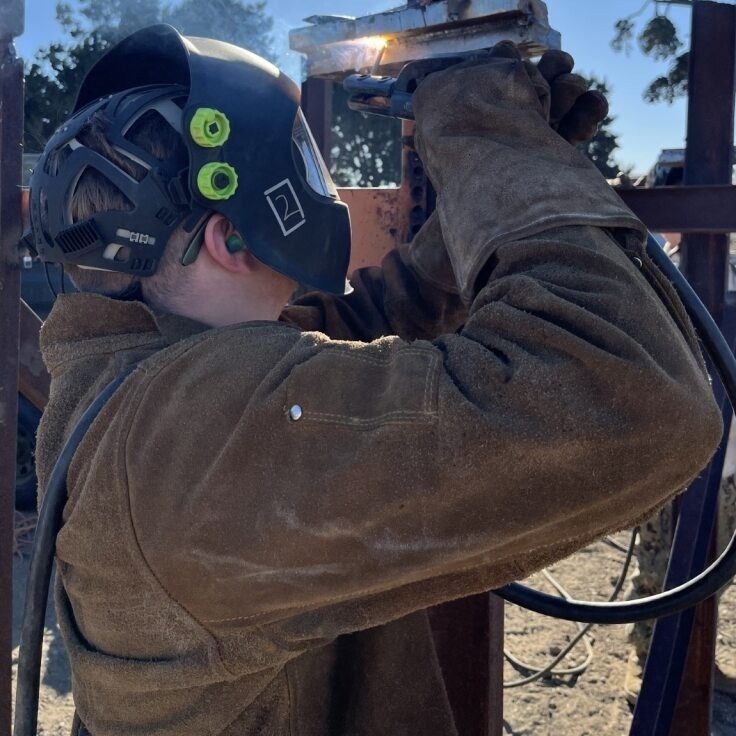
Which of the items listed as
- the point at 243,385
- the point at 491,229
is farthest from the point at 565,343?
the point at 243,385

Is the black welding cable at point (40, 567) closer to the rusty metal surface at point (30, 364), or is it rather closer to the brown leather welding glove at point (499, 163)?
the brown leather welding glove at point (499, 163)

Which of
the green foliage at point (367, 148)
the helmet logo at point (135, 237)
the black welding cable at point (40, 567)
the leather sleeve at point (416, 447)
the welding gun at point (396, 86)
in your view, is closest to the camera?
the leather sleeve at point (416, 447)

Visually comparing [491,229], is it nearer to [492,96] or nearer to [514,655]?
[492,96]

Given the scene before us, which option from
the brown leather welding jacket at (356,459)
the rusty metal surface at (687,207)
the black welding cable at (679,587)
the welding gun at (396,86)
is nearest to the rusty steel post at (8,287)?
the brown leather welding jacket at (356,459)

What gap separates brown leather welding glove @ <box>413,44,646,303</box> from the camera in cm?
114

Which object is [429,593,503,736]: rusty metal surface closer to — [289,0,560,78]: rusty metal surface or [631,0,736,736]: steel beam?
[631,0,736,736]: steel beam

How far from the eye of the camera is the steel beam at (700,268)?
1.73 meters

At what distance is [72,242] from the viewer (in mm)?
1292

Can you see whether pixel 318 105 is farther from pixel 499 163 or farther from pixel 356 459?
pixel 356 459

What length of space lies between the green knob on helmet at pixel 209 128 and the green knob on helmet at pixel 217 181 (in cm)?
4

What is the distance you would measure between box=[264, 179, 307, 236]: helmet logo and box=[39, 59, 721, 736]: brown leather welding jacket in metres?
0.24

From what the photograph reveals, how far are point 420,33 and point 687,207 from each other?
0.64m

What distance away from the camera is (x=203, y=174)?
1264 mm

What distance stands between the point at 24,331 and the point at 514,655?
2.63m
